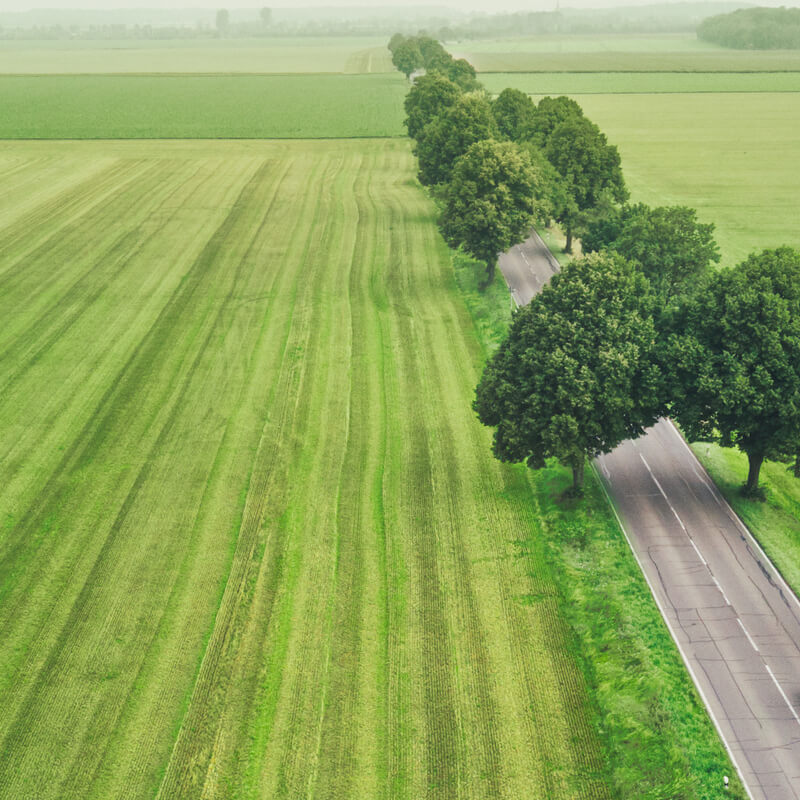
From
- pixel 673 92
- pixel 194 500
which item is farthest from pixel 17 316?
pixel 673 92

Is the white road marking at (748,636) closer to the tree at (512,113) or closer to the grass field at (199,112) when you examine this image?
the tree at (512,113)

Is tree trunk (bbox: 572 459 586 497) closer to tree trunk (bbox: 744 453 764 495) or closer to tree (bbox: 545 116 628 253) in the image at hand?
tree trunk (bbox: 744 453 764 495)

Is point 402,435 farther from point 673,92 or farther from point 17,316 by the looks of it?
point 673,92

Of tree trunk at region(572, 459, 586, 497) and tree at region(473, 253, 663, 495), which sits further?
tree trunk at region(572, 459, 586, 497)

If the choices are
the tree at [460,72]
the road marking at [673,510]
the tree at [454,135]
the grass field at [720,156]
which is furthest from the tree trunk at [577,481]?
the tree at [460,72]

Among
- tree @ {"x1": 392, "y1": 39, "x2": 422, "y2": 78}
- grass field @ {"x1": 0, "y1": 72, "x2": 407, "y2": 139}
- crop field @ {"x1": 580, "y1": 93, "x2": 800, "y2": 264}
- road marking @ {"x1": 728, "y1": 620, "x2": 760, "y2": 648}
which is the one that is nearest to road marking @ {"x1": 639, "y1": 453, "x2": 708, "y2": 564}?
road marking @ {"x1": 728, "y1": 620, "x2": 760, "y2": 648}
